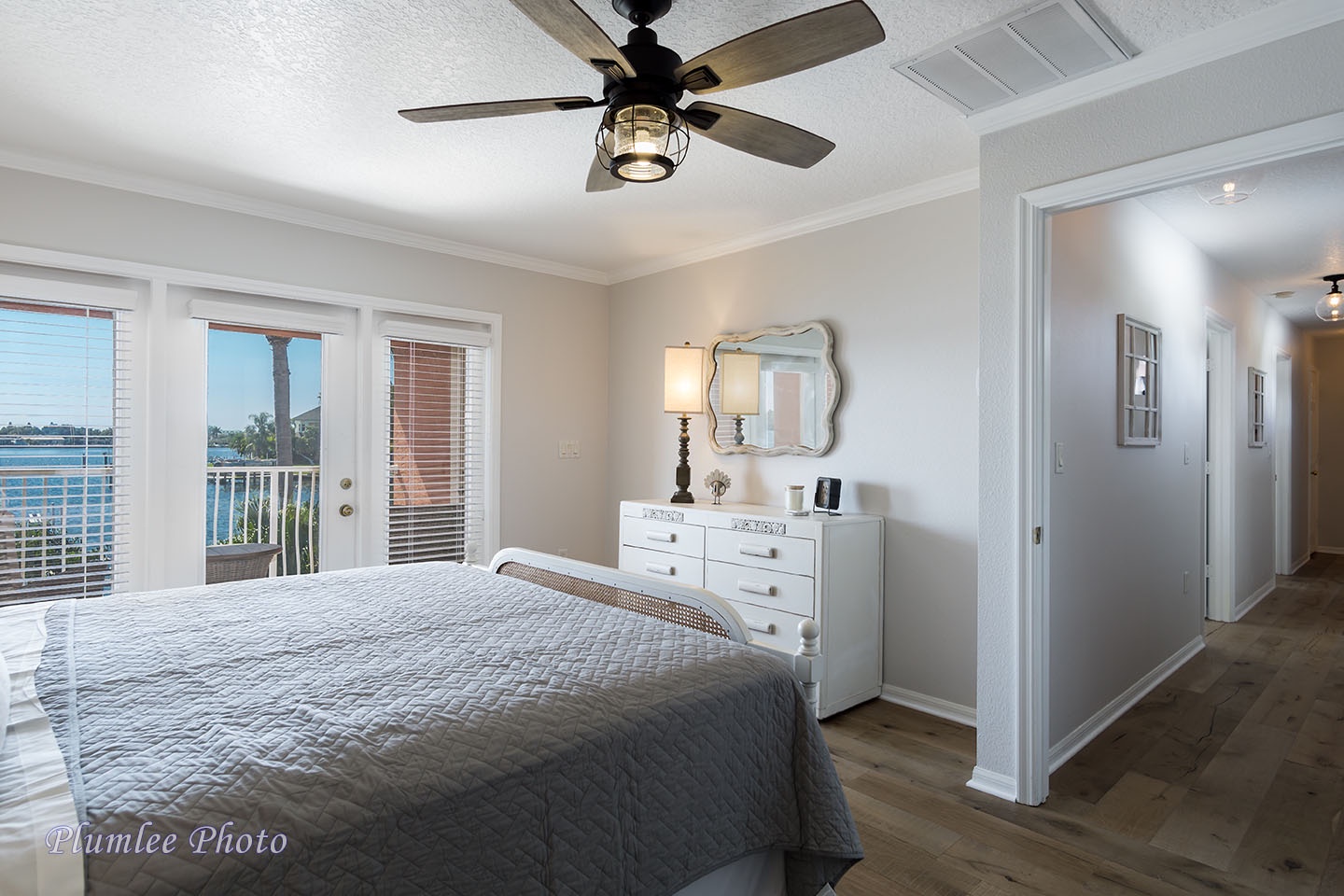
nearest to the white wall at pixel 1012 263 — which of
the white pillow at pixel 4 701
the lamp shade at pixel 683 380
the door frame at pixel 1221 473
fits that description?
the lamp shade at pixel 683 380

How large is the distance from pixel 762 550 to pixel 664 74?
2.18 metres

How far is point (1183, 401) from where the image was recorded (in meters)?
3.97

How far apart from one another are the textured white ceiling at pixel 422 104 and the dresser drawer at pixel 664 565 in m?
1.80

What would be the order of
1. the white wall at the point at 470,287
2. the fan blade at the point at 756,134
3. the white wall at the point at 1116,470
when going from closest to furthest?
1. the fan blade at the point at 756,134
2. the white wall at the point at 1116,470
3. the white wall at the point at 470,287

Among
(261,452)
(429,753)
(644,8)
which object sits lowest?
(429,753)

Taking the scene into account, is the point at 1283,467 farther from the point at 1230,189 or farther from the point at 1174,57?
the point at 1174,57

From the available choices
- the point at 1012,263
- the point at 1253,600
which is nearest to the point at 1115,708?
the point at 1012,263

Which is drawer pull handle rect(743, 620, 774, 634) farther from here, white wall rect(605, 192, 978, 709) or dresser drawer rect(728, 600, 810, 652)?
white wall rect(605, 192, 978, 709)

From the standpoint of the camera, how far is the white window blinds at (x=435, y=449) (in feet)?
13.7

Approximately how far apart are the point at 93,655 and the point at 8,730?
443 mm

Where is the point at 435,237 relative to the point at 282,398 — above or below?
above

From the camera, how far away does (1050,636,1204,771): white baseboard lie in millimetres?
2795

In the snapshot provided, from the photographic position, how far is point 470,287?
4.45 m

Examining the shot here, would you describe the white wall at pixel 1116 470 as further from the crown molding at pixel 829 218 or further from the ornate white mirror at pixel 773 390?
the ornate white mirror at pixel 773 390
